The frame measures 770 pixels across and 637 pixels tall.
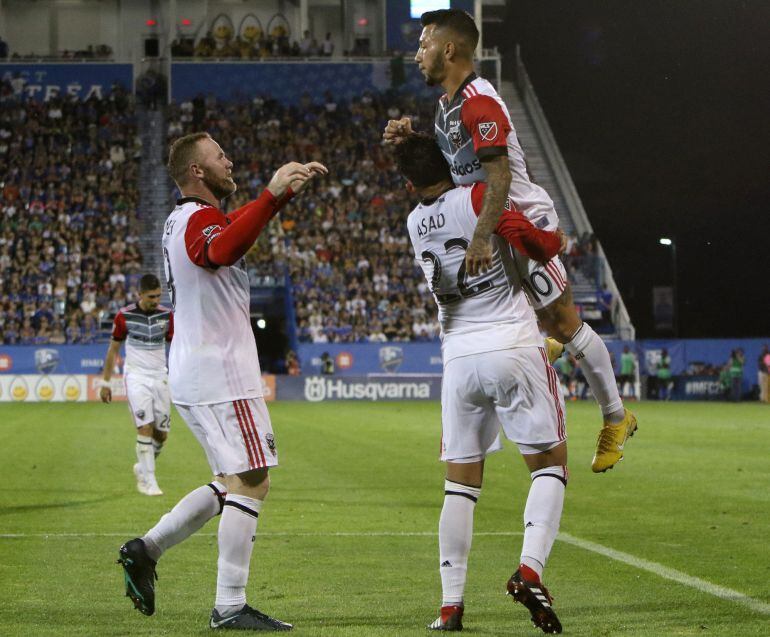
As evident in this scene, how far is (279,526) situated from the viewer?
10594mm

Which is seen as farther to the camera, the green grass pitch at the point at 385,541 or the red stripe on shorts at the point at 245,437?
the green grass pitch at the point at 385,541

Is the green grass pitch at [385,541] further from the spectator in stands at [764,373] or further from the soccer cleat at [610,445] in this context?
the spectator in stands at [764,373]

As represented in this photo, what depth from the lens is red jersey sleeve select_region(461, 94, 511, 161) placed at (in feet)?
19.2

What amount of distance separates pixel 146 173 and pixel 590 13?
1914 centimetres

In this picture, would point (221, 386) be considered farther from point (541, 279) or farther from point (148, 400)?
point (148, 400)

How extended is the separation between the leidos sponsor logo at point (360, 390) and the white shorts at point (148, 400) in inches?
906

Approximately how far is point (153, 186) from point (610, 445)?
3976cm

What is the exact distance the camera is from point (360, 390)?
37219 mm

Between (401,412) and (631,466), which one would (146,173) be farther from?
(631,466)

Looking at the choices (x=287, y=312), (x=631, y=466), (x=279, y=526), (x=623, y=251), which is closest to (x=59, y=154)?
(x=287, y=312)

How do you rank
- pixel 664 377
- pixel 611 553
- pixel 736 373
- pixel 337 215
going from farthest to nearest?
pixel 337 215 < pixel 664 377 < pixel 736 373 < pixel 611 553

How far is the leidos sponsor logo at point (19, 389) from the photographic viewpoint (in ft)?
118

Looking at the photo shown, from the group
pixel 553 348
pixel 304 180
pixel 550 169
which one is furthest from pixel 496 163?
pixel 550 169

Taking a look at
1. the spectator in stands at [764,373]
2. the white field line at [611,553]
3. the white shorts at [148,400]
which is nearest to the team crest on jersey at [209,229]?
the white field line at [611,553]
